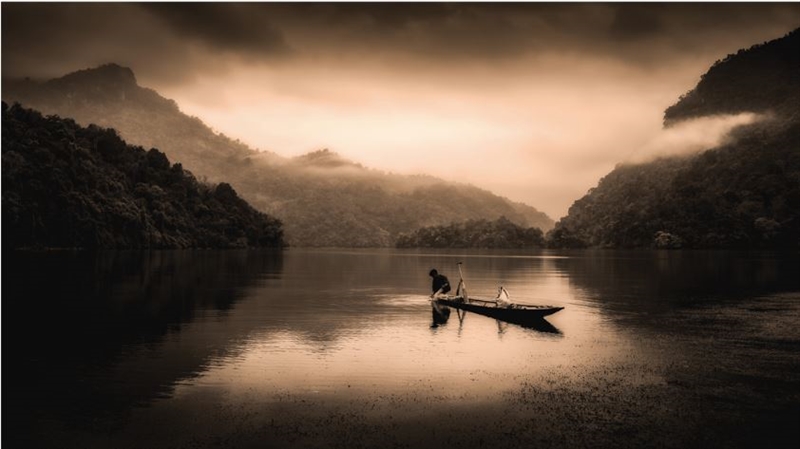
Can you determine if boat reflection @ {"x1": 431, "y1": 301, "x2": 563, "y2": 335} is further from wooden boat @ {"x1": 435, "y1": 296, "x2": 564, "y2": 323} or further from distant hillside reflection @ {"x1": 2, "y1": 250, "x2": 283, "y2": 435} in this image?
distant hillside reflection @ {"x1": 2, "y1": 250, "x2": 283, "y2": 435}

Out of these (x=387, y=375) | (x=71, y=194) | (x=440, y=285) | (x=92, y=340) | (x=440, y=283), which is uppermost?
(x=71, y=194)

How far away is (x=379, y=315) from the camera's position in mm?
40938

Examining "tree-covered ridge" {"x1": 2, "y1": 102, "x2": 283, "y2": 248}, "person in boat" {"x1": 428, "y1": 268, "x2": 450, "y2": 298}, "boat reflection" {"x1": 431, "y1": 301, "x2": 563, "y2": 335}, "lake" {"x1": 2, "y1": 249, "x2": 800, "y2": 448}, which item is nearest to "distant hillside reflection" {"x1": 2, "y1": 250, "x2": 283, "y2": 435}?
"lake" {"x1": 2, "y1": 249, "x2": 800, "y2": 448}

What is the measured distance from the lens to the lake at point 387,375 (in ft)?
54.1

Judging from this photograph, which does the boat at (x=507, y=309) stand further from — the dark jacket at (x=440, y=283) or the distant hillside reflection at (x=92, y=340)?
the distant hillside reflection at (x=92, y=340)

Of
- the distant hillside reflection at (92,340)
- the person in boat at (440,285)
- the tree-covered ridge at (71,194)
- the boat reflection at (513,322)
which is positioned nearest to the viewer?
the distant hillside reflection at (92,340)

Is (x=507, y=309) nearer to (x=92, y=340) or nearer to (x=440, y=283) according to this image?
(x=440, y=283)

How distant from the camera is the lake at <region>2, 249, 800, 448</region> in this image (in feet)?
54.1

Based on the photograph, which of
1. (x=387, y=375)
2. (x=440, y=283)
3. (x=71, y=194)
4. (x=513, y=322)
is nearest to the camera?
(x=387, y=375)

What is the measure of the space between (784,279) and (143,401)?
234 feet

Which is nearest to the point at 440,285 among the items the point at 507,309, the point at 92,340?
the point at 507,309

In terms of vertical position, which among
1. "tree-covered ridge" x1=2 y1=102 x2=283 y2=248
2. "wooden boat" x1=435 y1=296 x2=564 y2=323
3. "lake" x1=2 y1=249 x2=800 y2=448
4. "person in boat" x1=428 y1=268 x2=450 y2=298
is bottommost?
"lake" x1=2 y1=249 x2=800 y2=448

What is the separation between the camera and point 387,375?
75.8 feet

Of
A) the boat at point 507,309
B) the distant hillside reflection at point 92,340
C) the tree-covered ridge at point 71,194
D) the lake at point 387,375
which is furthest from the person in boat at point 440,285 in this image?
the tree-covered ridge at point 71,194
